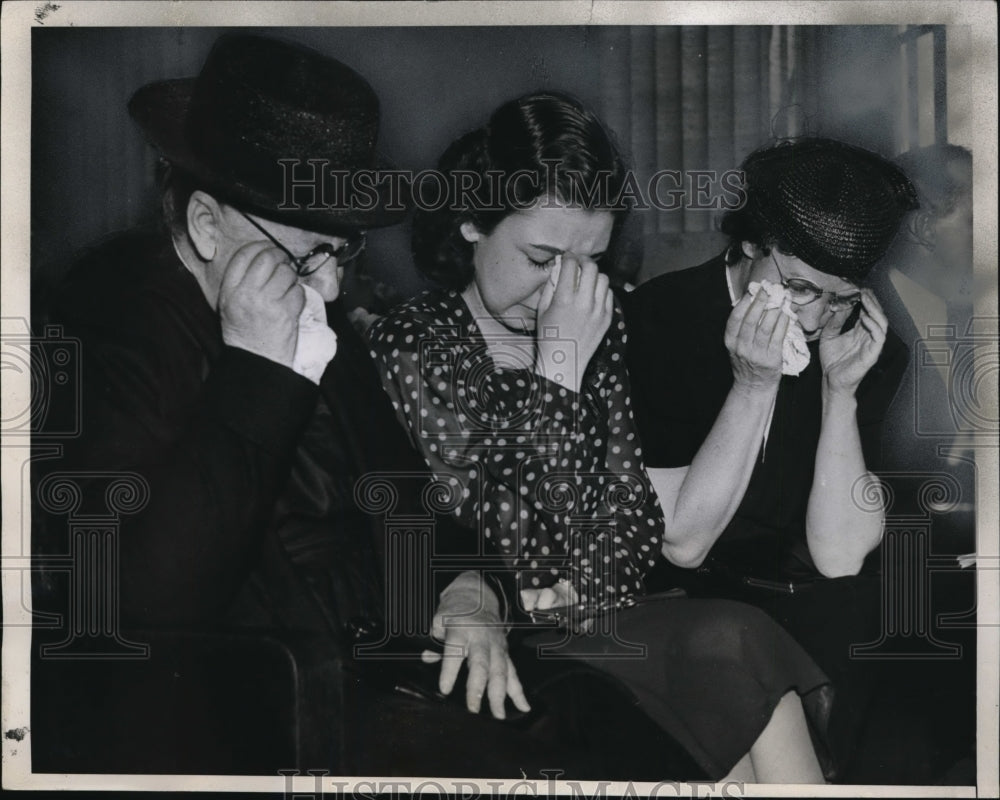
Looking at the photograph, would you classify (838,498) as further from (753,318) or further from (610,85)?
(610,85)

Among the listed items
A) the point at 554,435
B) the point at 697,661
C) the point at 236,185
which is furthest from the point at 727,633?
the point at 236,185

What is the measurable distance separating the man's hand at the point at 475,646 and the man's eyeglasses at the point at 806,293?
40.5 inches

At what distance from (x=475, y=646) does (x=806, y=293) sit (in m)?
1.17

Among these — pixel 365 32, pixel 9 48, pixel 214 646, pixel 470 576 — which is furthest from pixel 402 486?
pixel 9 48

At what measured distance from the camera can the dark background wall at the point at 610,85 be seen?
2.71m

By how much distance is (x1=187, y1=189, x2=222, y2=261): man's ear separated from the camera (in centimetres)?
270

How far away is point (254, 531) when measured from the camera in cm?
269

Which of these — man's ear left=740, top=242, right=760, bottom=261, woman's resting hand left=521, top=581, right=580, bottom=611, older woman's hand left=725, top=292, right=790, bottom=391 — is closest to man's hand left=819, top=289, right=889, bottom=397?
older woman's hand left=725, top=292, right=790, bottom=391

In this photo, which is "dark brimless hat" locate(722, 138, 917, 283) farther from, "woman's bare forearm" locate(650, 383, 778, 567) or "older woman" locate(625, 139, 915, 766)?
"woman's bare forearm" locate(650, 383, 778, 567)

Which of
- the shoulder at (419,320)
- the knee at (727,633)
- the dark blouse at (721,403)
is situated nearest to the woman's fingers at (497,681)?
the knee at (727,633)

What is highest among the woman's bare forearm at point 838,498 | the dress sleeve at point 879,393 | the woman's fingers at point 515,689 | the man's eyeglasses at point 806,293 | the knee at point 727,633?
the man's eyeglasses at point 806,293

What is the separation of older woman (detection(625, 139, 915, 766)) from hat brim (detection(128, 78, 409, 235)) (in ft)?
2.08

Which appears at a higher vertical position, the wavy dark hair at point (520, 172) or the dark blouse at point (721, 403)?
the wavy dark hair at point (520, 172)

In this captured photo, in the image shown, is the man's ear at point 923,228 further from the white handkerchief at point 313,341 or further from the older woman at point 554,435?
the white handkerchief at point 313,341
